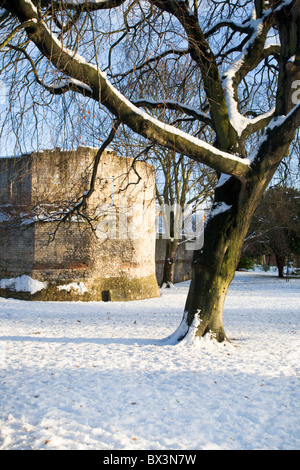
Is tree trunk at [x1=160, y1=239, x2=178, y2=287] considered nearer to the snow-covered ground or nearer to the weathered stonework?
the weathered stonework

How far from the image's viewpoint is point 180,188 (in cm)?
2059

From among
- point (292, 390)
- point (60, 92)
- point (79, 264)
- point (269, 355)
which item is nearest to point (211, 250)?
point (269, 355)

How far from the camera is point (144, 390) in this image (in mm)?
4410

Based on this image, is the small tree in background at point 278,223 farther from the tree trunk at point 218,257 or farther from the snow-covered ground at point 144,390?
the tree trunk at point 218,257

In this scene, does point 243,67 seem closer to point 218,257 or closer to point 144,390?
point 218,257

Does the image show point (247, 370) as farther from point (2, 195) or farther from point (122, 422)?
point (2, 195)

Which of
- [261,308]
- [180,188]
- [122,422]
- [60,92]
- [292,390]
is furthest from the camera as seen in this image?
[180,188]

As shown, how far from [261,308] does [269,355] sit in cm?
650

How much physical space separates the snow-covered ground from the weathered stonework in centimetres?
514

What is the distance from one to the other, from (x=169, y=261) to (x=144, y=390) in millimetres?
15644

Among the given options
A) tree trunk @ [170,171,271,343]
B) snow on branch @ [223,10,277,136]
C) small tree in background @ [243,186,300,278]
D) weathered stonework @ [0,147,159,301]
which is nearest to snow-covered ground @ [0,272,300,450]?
tree trunk @ [170,171,271,343]

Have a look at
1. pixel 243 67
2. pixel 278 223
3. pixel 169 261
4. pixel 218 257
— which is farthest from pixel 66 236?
pixel 278 223

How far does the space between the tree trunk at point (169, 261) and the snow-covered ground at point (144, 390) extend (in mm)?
11536

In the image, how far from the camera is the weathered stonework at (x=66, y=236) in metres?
Result: 13.4
